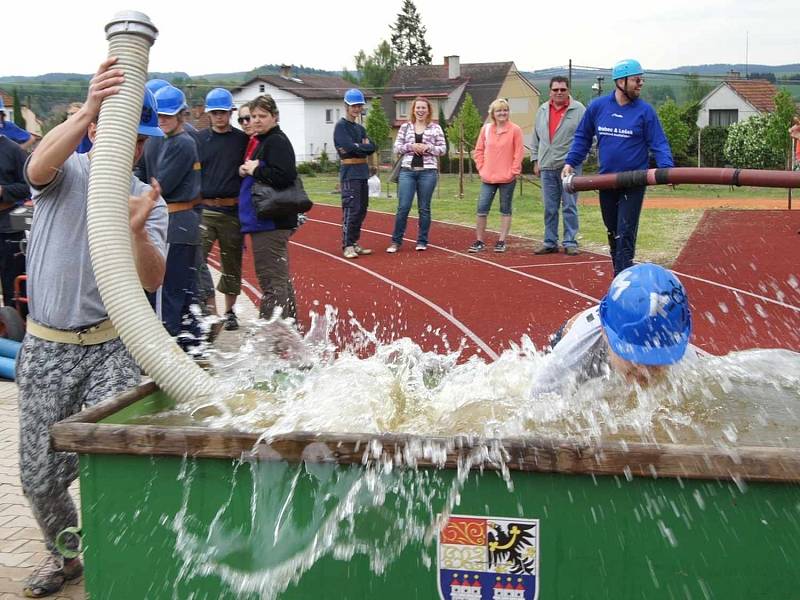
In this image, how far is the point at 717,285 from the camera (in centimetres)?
1027

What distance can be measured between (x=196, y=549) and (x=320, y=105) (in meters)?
74.1

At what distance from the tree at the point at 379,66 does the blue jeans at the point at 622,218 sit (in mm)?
98311

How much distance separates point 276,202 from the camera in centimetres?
718

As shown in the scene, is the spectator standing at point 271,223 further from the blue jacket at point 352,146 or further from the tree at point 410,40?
the tree at point 410,40

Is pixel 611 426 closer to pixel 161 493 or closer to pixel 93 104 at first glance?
pixel 161 493

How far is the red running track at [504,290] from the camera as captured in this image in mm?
8156

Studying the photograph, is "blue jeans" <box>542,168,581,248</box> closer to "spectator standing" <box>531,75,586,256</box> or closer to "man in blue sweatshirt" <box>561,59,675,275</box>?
"spectator standing" <box>531,75,586,256</box>

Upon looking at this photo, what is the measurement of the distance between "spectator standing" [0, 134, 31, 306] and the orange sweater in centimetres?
641

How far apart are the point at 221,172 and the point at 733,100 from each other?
66052mm

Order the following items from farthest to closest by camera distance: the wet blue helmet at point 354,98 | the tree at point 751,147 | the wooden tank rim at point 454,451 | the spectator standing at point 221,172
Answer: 1. the tree at point 751,147
2. the wet blue helmet at point 354,98
3. the spectator standing at point 221,172
4. the wooden tank rim at point 454,451

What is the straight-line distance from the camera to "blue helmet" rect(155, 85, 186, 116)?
7066 mm

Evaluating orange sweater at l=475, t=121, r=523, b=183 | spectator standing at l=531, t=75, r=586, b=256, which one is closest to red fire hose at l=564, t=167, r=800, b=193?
spectator standing at l=531, t=75, r=586, b=256

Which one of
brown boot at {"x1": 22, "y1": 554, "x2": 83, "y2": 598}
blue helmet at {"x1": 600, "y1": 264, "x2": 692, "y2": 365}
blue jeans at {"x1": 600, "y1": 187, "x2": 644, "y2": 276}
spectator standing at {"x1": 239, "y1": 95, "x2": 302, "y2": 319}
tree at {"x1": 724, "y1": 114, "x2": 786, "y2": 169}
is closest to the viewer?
blue helmet at {"x1": 600, "y1": 264, "x2": 692, "y2": 365}

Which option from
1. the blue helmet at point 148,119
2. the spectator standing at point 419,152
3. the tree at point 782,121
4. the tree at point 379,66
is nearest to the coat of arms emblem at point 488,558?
the blue helmet at point 148,119
